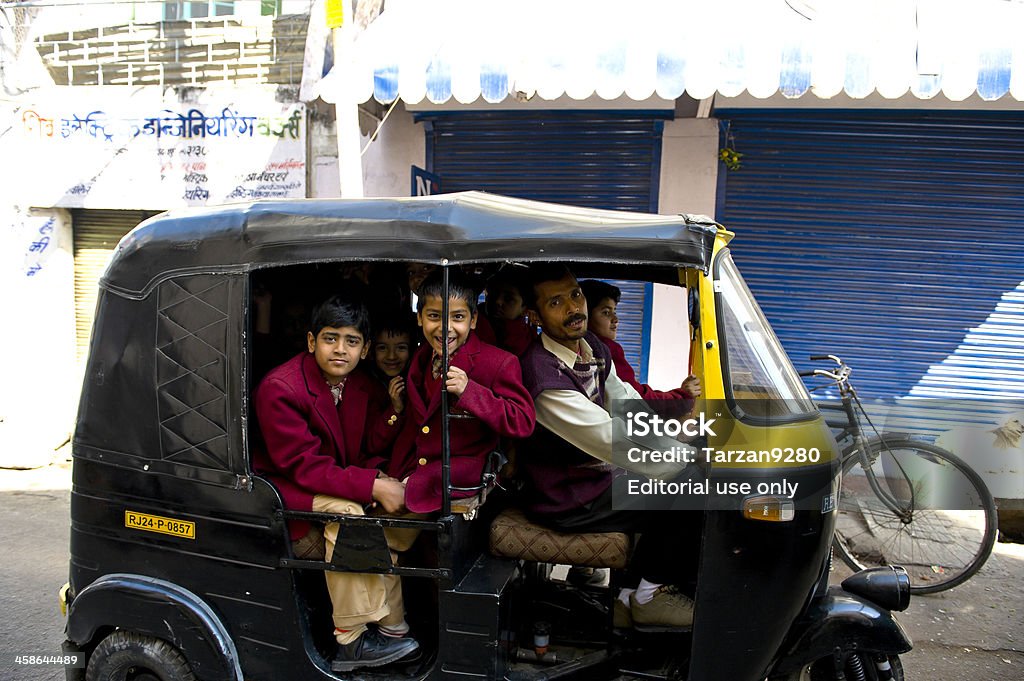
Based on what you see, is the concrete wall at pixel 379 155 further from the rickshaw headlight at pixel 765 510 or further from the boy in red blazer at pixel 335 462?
the rickshaw headlight at pixel 765 510

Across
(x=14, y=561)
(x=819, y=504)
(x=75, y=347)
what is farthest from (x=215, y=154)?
(x=819, y=504)

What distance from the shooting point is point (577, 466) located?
2809 mm

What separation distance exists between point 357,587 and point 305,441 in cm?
52

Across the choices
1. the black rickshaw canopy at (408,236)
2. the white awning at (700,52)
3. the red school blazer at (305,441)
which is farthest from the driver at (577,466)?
the white awning at (700,52)

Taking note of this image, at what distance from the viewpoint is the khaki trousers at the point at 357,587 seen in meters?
2.56

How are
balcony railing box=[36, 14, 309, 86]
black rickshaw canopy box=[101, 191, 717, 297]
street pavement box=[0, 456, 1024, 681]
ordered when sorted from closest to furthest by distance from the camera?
black rickshaw canopy box=[101, 191, 717, 297], street pavement box=[0, 456, 1024, 681], balcony railing box=[36, 14, 309, 86]

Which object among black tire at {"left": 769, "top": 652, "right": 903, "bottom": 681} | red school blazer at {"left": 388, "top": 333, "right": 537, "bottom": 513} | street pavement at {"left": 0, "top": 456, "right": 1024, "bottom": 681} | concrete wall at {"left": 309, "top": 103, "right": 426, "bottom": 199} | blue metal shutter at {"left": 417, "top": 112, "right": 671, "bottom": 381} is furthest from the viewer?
concrete wall at {"left": 309, "top": 103, "right": 426, "bottom": 199}

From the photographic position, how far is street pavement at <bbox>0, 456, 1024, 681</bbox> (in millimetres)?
3758

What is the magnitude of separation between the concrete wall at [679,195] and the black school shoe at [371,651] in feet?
14.4

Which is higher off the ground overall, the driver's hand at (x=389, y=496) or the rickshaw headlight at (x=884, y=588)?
the driver's hand at (x=389, y=496)

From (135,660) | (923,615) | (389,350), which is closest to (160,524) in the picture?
(135,660)

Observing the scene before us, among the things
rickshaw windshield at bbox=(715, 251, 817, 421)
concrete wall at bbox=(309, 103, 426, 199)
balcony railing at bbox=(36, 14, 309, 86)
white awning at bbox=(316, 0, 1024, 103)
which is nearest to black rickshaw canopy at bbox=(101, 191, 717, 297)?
rickshaw windshield at bbox=(715, 251, 817, 421)

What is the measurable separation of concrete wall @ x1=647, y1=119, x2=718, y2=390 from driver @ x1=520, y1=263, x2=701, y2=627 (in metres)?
3.89

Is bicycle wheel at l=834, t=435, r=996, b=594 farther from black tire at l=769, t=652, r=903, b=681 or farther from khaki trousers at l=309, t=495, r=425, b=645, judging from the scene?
khaki trousers at l=309, t=495, r=425, b=645
